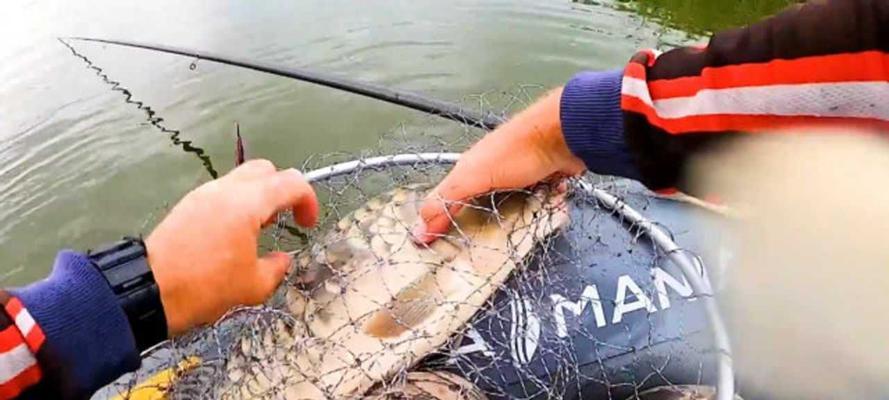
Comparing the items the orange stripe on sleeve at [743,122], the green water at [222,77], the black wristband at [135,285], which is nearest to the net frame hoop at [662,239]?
the orange stripe on sleeve at [743,122]

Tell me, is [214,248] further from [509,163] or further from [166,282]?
[509,163]

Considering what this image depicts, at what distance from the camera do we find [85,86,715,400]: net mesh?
1.37 m

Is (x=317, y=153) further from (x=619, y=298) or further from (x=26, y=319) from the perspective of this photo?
(x=26, y=319)

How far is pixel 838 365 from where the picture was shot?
1.28 m

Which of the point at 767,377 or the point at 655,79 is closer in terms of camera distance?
the point at 655,79

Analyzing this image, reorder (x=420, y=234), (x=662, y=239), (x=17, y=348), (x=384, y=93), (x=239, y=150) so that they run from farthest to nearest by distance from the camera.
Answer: (x=384, y=93)
(x=239, y=150)
(x=662, y=239)
(x=420, y=234)
(x=17, y=348)

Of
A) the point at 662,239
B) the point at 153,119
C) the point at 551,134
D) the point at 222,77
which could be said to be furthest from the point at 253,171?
the point at 222,77

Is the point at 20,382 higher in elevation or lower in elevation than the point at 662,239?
higher

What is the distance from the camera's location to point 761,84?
3.23 feet

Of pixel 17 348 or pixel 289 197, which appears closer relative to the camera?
pixel 17 348

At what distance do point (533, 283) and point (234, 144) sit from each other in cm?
264

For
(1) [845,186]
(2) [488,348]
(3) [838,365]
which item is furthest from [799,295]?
(2) [488,348]

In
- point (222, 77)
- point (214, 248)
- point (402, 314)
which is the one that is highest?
point (214, 248)

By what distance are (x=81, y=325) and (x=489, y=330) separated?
69cm
